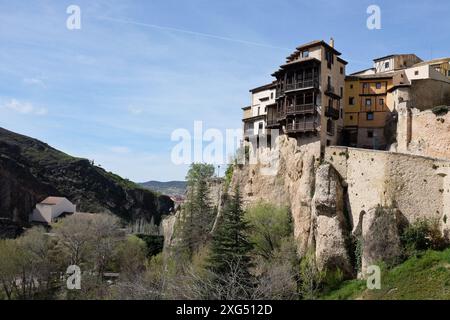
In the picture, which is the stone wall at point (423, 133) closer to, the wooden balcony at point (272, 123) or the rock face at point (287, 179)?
→ the rock face at point (287, 179)

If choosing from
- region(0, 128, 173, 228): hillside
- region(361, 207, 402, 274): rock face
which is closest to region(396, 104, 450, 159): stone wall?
region(361, 207, 402, 274): rock face

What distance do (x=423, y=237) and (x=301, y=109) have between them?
58.8 feet

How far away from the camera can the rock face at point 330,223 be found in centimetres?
3728

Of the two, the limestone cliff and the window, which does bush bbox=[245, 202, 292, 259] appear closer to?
the limestone cliff

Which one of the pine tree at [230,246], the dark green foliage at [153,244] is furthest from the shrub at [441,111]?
the dark green foliage at [153,244]

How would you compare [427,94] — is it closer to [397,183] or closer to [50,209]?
[397,183]

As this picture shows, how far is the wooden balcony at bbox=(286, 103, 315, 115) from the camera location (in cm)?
4369

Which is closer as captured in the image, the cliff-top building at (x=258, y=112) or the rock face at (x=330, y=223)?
the rock face at (x=330, y=223)

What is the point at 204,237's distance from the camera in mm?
54094

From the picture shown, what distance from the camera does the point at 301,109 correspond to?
→ 44.6 metres

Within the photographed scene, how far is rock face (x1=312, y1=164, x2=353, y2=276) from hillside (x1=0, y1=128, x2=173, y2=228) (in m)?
92.7

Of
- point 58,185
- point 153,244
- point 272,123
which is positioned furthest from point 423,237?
point 58,185

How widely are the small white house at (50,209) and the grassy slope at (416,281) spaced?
92515 mm
